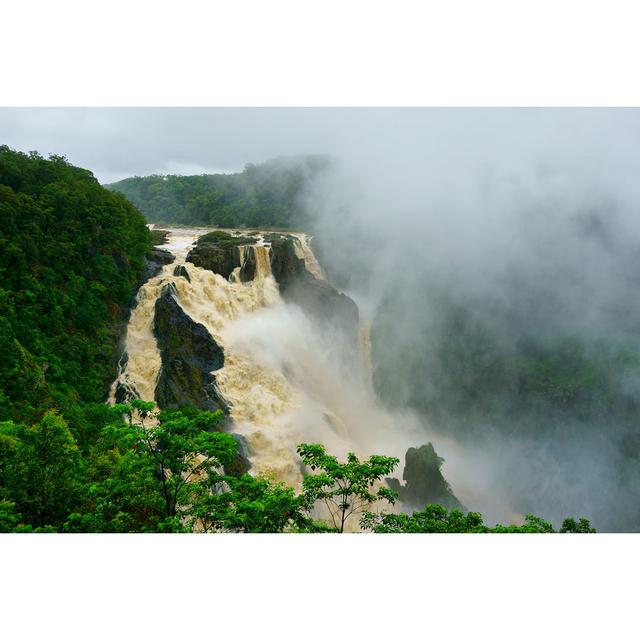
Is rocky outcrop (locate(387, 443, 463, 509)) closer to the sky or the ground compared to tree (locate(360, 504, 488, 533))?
closer to the ground

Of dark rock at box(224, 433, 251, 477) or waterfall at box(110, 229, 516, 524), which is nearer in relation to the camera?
dark rock at box(224, 433, 251, 477)

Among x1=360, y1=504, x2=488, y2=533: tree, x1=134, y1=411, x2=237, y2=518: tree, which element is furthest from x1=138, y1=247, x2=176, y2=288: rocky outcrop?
x1=360, y1=504, x2=488, y2=533: tree

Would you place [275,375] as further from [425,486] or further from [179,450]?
[179,450]

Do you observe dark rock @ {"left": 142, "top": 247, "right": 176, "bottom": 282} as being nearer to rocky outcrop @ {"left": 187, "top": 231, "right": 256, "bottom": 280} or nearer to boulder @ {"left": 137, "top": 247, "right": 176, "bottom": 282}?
boulder @ {"left": 137, "top": 247, "right": 176, "bottom": 282}

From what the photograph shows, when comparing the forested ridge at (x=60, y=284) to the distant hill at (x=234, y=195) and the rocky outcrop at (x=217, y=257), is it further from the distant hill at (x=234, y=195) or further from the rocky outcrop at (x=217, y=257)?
the distant hill at (x=234, y=195)

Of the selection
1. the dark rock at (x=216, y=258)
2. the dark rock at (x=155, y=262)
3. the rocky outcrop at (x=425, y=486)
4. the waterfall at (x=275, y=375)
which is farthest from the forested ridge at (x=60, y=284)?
the rocky outcrop at (x=425, y=486)
